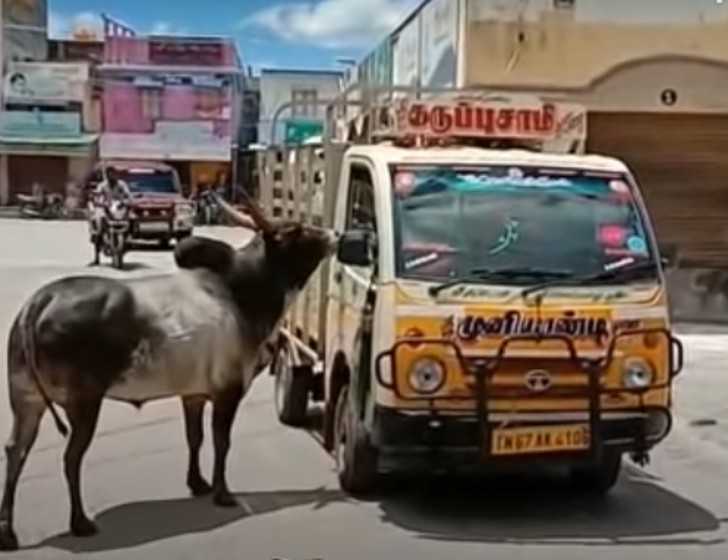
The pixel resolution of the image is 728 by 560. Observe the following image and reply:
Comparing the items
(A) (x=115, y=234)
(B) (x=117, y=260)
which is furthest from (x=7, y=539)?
(A) (x=115, y=234)

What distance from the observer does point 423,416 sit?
8.09 m

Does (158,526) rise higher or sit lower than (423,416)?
lower

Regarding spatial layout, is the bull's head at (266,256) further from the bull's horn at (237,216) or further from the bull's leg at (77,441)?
the bull's leg at (77,441)

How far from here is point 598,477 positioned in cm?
912

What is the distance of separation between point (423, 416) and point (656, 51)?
41.9 feet

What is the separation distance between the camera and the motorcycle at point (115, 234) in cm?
2995

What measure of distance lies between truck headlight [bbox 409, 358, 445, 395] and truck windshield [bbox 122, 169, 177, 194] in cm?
2968

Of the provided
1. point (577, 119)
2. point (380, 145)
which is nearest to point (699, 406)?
point (577, 119)

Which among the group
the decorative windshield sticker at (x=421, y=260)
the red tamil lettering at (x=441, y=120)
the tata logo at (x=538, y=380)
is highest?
the red tamil lettering at (x=441, y=120)

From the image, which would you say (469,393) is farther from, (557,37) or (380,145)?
(557,37)

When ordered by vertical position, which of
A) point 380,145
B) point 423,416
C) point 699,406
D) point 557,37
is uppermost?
point 557,37

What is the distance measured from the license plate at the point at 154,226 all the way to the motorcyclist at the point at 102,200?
1.41m

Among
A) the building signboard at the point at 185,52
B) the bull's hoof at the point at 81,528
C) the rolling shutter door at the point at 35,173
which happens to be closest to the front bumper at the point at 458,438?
the bull's hoof at the point at 81,528

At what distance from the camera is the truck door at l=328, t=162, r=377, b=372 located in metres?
8.99
